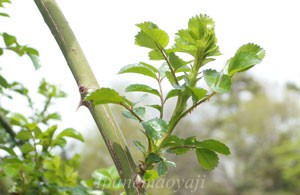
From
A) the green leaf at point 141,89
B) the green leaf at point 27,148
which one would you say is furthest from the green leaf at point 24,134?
the green leaf at point 141,89

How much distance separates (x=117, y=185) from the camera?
55 centimetres

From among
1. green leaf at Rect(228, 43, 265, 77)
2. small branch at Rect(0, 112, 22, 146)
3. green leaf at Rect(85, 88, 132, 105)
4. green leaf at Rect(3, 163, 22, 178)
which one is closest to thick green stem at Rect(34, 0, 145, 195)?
green leaf at Rect(85, 88, 132, 105)

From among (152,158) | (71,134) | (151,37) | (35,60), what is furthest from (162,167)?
(35,60)

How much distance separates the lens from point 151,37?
1.23 ft

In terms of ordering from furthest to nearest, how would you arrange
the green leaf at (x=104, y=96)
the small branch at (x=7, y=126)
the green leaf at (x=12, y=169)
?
the small branch at (x=7, y=126) → the green leaf at (x=12, y=169) → the green leaf at (x=104, y=96)

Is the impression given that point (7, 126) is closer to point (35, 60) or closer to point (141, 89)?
point (35, 60)

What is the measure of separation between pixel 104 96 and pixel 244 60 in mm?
136

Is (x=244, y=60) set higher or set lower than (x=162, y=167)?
higher

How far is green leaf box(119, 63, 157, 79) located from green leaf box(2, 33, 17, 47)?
0.28m

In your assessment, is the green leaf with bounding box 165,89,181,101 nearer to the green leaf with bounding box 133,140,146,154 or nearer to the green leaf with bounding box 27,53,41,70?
the green leaf with bounding box 133,140,146,154

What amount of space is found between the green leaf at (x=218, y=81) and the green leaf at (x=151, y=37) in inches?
2.2

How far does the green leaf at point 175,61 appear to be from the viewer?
1.23 feet

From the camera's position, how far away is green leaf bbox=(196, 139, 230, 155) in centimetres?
38

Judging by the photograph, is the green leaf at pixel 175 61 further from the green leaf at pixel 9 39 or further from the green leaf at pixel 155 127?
the green leaf at pixel 9 39
